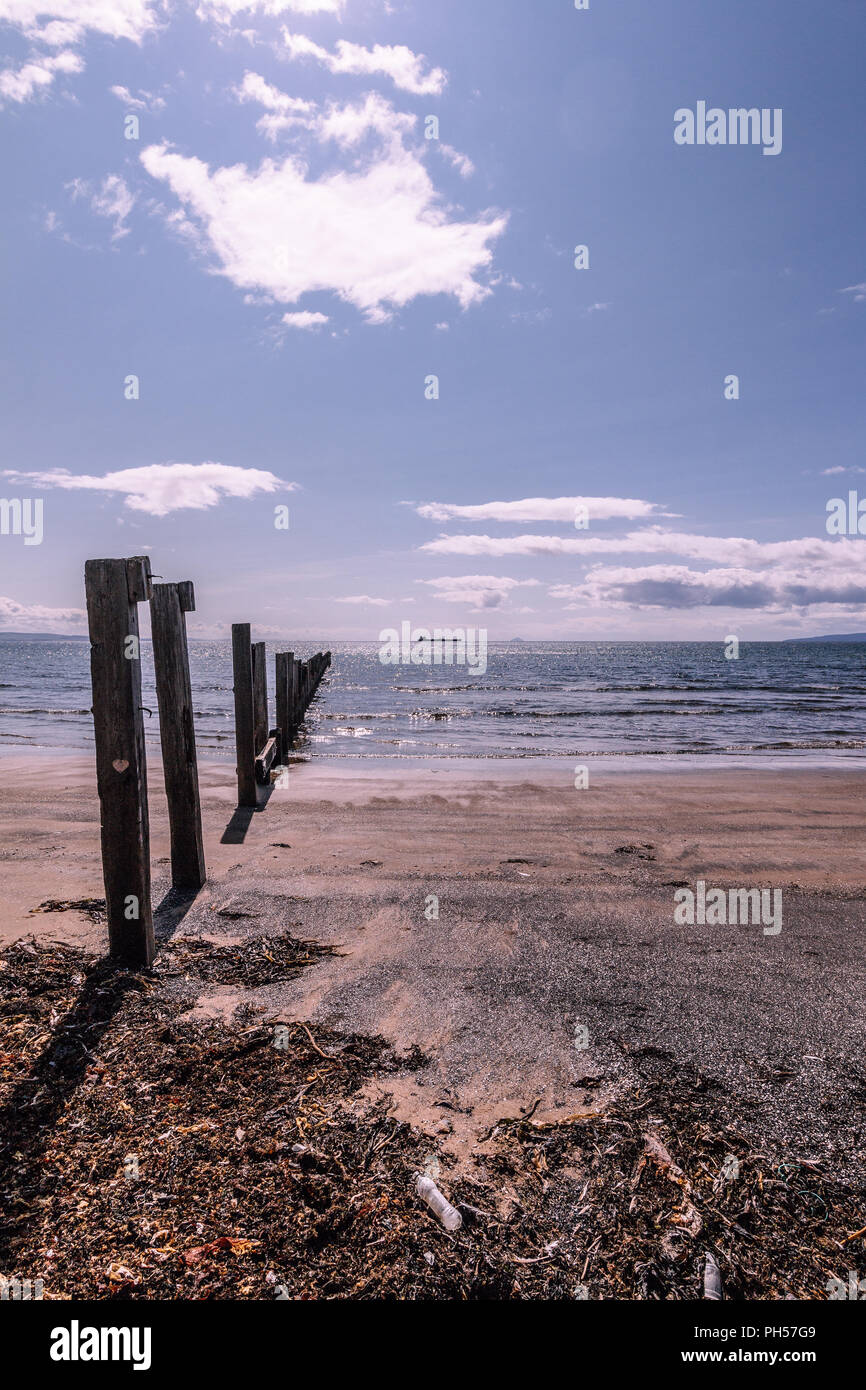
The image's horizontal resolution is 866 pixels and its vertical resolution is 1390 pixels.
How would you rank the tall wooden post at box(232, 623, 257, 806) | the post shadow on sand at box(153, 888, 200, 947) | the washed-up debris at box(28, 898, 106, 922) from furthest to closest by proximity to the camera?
1. the tall wooden post at box(232, 623, 257, 806)
2. the washed-up debris at box(28, 898, 106, 922)
3. the post shadow on sand at box(153, 888, 200, 947)

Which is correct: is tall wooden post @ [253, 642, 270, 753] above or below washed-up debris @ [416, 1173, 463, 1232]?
above

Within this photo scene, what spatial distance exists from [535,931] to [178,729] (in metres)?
3.44

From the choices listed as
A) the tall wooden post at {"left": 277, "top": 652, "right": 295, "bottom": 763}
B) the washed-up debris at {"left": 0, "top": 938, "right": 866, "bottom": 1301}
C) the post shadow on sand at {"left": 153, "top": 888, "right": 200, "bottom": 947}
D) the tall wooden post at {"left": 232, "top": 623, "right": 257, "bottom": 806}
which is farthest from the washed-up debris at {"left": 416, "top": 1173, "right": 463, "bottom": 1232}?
the tall wooden post at {"left": 277, "top": 652, "right": 295, "bottom": 763}

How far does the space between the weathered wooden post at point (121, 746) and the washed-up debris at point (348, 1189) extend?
90 cm

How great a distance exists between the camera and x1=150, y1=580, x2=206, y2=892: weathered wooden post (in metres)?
5.77

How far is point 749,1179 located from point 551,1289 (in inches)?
40.1

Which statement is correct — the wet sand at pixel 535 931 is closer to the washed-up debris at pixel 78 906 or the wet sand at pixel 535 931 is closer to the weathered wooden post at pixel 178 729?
the washed-up debris at pixel 78 906

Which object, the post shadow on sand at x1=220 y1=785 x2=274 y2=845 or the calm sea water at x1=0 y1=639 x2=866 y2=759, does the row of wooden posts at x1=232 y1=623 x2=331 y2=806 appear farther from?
the calm sea water at x1=0 y1=639 x2=866 y2=759

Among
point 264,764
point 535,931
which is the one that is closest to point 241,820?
point 264,764

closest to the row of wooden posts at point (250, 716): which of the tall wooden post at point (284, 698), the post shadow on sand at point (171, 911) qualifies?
the tall wooden post at point (284, 698)

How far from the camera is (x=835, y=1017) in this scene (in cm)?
405

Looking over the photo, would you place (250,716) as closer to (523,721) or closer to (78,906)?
(78,906)

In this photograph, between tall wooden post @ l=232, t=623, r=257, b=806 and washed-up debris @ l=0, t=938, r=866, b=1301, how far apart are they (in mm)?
5547

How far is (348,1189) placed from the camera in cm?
264
